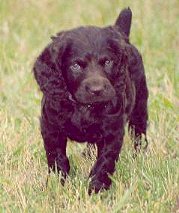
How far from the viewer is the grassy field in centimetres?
502

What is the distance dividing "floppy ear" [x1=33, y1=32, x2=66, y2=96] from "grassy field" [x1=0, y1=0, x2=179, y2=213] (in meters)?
0.64

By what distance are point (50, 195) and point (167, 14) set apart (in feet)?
17.5

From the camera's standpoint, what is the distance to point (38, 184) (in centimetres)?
542

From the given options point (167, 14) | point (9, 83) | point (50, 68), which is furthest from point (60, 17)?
point (50, 68)

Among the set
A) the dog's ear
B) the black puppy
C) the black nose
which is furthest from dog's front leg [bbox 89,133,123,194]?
the dog's ear

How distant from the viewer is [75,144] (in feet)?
21.3

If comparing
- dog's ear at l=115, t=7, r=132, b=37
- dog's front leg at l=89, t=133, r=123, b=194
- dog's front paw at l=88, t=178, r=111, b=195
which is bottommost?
dog's front paw at l=88, t=178, r=111, b=195

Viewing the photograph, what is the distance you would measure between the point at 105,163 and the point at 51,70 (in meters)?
0.75

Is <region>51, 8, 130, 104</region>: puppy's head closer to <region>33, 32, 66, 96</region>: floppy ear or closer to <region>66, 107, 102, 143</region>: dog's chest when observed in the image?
<region>33, 32, 66, 96</region>: floppy ear

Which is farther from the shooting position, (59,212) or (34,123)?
(34,123)

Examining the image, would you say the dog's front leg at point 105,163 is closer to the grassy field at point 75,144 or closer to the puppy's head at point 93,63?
the grassy field at point 75,144

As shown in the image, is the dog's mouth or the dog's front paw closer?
the dog's mouth

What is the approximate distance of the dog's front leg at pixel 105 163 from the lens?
522cm

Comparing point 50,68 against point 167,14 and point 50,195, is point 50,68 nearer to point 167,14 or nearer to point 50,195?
point 50,195
